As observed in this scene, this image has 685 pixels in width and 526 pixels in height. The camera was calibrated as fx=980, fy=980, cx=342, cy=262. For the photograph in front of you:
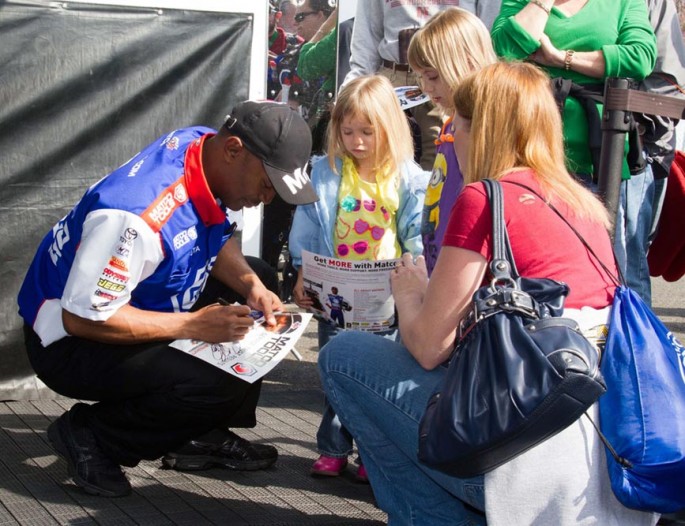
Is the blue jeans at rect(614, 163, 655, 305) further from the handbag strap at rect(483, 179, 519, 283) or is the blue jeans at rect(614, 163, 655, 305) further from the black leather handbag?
the black leather handbag

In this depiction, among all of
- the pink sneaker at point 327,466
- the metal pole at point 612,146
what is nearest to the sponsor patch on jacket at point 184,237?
the pink sneaker at point 327,466

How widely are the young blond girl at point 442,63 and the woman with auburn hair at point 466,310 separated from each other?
19.8 inches

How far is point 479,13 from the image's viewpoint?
4762mm

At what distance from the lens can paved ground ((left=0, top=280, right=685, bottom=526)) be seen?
3.06 metres

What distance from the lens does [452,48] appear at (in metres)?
3.34

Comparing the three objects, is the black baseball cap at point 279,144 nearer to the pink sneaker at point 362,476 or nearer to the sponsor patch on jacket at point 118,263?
the sponsor patch on jacket at point 118,263

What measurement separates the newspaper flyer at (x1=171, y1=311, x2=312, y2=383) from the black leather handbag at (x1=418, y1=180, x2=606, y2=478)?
100 centimetres

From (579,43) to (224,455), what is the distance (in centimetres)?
200

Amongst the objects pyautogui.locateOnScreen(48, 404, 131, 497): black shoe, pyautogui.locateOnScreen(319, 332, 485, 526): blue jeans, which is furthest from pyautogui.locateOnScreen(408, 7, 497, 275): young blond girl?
pyautogui.locateOnScreen(48, 404, 131, 497): black shoe

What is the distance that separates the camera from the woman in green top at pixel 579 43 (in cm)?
352

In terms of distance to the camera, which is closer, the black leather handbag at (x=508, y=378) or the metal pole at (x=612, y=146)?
the black leather handbag at (x=508, y=378)

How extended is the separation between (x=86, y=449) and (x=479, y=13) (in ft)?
9.28

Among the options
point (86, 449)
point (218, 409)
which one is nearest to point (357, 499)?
point (218, 409)

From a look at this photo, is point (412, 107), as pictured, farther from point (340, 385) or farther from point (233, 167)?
point (340, 385)
